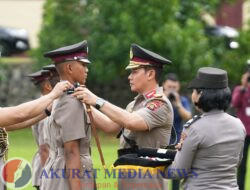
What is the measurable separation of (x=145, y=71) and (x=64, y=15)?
15.7 m

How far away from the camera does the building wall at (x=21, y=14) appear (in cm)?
3403

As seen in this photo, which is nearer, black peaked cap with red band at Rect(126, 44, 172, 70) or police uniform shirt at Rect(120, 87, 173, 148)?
police uniform shirt at Rect(120, 87, 173, 148)

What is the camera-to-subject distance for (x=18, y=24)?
34250 millimetres

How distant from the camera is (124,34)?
2167cm

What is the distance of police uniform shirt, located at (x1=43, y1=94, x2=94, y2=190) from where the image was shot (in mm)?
6867

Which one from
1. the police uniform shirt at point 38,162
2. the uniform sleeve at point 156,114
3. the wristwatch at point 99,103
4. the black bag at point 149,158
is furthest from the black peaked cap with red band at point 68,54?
the police uniform shirt at point 38,162

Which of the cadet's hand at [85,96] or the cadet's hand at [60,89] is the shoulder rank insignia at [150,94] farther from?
the cadet's hand at [60,89]

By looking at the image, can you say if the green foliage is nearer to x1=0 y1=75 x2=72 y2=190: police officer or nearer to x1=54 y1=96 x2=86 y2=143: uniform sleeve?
x1=54 y1=96 x2=86 y2=143: uniform sleeve

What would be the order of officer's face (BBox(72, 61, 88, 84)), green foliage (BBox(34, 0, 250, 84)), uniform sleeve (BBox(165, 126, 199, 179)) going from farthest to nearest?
green foliage (BBox(34, 0, 250, 84)), officer's face (BBox(72, 61, 88, 84)), uniform sleeve (BBox(165, 126, 199, 179))

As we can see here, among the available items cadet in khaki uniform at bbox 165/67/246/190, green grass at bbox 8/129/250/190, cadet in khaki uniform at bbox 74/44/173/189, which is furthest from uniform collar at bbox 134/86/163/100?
green grass at bbox 8/129/250/190

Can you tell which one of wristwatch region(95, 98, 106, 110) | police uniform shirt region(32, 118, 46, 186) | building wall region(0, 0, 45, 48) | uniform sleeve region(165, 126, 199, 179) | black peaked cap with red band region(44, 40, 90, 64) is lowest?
building wall region(0, 0, 45, 48)

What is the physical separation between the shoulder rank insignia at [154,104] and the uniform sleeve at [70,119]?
2.07 feet

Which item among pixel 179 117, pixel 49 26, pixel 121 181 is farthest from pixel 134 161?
pixel 49 26

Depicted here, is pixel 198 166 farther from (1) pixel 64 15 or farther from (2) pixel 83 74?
(1) pixel 64 15
